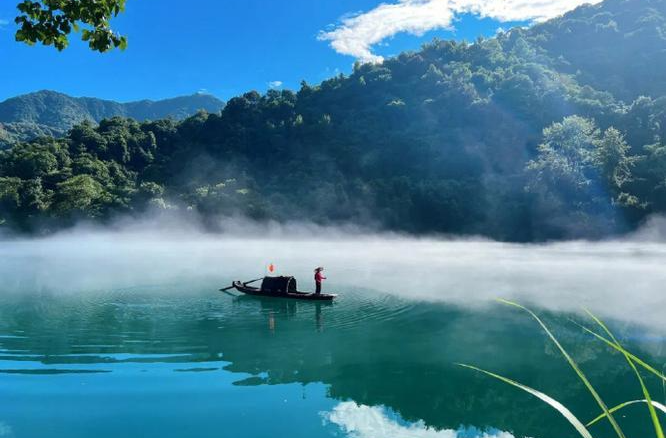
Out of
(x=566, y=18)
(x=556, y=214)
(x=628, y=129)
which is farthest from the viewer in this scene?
(x=566, y=18)

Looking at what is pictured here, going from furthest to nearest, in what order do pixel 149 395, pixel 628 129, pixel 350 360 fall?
1. pixel 628 129
2. pixel 350 360
3. pixel 149 395

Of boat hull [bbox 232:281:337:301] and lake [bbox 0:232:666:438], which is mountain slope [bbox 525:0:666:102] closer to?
lake [bbox 0:232:666:438]

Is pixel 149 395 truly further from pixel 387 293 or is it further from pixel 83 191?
pixel 83 191

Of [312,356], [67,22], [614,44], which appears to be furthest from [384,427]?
[614,44]

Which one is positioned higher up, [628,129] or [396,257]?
[628,129]

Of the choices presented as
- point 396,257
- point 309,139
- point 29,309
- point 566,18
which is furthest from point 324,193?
point 566,18

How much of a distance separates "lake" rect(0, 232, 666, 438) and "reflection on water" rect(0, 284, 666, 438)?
0.06 metres

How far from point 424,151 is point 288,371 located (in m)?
75.4

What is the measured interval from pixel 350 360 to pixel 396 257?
3345 cm

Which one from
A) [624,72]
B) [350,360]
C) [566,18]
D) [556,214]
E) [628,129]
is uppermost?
[566,18]

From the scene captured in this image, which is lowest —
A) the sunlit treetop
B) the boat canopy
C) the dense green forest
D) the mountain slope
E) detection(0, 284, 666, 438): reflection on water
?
detection(0, 284, 666, 438): reflection on water

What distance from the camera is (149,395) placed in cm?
1165

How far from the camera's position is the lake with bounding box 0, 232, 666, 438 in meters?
10.6

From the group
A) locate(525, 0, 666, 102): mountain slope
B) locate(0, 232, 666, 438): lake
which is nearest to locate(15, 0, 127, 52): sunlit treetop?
locate(0, 232, 666, 438): lake
